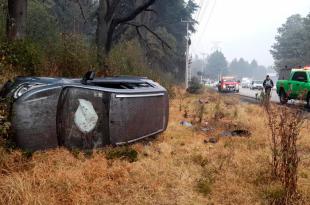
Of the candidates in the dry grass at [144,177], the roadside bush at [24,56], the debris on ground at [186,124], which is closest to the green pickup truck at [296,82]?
the debris on ground at [186,124]

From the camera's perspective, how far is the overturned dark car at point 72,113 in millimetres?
4887

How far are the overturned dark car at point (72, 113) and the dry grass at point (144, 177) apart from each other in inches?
8.7

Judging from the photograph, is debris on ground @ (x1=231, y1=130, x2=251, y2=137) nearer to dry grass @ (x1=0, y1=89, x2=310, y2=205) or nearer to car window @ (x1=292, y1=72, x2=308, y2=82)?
dry grass @ (x1=0, y1=89, x2=310, y2=205)

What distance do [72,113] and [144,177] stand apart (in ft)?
5.03

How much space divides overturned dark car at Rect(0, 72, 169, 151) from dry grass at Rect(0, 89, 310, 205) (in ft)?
0.73

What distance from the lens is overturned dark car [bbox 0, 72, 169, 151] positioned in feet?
16.0

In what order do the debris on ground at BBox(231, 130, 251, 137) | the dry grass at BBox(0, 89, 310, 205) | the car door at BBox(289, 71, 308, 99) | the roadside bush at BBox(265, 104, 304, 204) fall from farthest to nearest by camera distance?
the car door at BBox(289, 71, 308, 99)
the debris on ground at BBox(231, 130, 251, 137)
the roadside bush at BBox(265, 104, 304, 204)
the dry grass at BBox(0, 89, 310, 205)

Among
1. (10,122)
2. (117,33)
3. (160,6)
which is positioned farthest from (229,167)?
(160,6)

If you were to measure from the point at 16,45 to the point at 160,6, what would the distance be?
3756 cm

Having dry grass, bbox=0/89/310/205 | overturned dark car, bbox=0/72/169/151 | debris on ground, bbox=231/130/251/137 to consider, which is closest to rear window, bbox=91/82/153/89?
overturned dark car, bbox=0/72/169/151

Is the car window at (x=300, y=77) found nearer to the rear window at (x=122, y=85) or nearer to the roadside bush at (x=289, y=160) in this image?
the rear window at (x=122, y=85)

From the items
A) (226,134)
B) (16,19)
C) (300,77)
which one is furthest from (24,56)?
(300,77)

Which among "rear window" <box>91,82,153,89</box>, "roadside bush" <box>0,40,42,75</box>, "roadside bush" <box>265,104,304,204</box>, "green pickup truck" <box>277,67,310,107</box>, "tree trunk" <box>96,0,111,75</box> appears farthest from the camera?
"green pickup truck" <box>277,67,310,107</box>

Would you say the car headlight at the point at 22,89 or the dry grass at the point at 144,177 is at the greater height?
the car headlight at the point at 22,89
